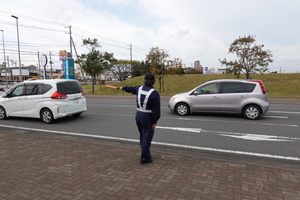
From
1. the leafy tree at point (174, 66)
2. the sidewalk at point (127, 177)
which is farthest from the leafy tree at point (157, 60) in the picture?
the sidewalk at point (127, 177)

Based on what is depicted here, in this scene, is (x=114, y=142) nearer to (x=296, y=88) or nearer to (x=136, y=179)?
(x=136, y=179)

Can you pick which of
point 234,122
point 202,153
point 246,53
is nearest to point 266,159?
point 202,153

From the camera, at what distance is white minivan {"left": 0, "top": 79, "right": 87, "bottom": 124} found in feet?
25.7

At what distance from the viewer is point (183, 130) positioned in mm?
6645

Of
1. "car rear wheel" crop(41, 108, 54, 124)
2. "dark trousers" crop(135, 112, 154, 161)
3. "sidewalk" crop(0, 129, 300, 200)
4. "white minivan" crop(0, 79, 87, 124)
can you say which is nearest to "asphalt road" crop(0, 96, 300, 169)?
"car rear wheel" crop(41, 108, 54, 124)

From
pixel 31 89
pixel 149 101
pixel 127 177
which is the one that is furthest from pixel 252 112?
pixel 31 89

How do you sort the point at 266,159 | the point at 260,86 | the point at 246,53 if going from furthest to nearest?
the point at 246,53 → the point at 260,86 → the point at 266,159

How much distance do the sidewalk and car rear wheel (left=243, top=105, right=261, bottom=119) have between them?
4814 mm

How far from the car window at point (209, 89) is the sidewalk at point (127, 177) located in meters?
4.93

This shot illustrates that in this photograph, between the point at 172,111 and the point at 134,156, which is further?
the point at 172,111

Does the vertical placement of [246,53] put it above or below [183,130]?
above

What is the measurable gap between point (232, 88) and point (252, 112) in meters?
1.21

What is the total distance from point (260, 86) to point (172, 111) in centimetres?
380

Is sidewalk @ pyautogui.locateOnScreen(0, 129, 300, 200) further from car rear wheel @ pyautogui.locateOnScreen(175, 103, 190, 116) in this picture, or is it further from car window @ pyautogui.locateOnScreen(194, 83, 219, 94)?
car window @ pyautogui.locateOnScreen(194, 83, 219, 94)
